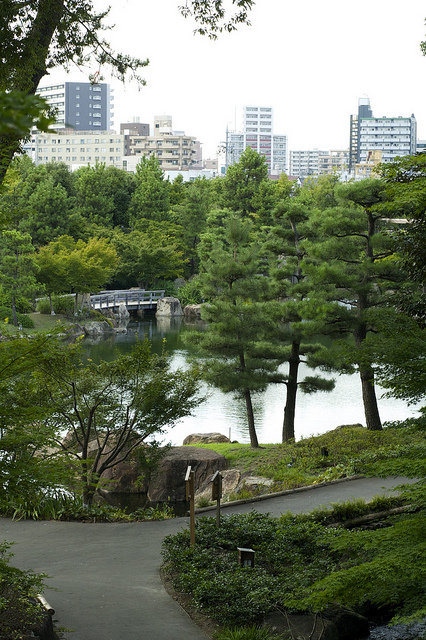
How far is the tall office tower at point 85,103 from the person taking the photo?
365 ft

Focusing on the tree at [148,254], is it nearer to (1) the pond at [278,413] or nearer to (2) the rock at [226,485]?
(1) the pond at [278,413]

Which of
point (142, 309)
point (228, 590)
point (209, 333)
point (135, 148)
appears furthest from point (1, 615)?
point (135, 148)

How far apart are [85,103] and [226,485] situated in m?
112

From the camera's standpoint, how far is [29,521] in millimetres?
8359

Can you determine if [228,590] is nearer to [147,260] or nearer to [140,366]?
[140,366]

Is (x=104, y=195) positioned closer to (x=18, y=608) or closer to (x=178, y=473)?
(x=178, y=473)

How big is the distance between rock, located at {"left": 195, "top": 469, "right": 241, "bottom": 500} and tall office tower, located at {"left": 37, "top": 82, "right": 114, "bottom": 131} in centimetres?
10804

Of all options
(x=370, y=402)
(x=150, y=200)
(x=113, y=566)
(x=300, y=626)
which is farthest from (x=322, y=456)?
(x=150, y=200)

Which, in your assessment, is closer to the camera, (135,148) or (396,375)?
(396,375)

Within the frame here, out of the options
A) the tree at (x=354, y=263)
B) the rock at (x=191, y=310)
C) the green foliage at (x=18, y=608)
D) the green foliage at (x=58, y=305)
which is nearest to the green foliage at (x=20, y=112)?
the green foliage at (x=18, y=608)

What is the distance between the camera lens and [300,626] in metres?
5.06

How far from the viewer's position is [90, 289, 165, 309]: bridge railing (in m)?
34.4

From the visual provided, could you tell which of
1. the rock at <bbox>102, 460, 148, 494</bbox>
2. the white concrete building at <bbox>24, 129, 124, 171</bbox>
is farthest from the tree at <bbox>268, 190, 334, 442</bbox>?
the white concrete building at <bbox>24, 129, 124, 171</bbox>

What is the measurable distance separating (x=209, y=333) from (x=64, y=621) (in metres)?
9.03
